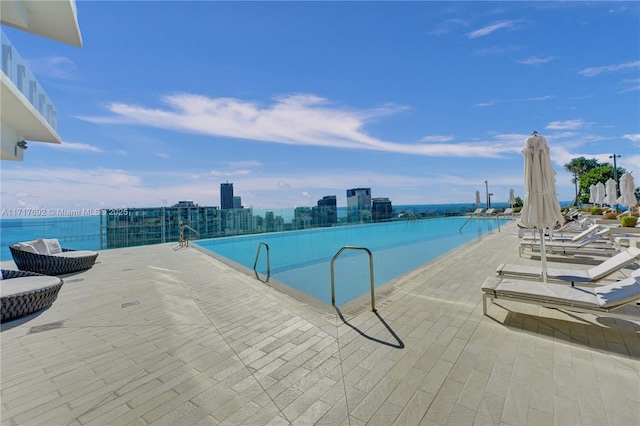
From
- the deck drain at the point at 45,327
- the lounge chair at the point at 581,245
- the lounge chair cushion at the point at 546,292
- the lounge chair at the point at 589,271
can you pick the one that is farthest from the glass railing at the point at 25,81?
the lounge chair at the point at 581,245

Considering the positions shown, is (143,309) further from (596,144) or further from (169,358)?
(596,144)

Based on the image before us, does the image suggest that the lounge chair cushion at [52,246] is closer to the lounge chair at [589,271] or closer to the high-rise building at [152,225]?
the high-rise building at [152,225]

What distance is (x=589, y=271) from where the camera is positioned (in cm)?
370

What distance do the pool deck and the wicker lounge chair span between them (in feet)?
0.73

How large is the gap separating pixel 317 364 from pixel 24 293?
387 centimetres

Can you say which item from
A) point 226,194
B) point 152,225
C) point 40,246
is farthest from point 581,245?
point 226,194

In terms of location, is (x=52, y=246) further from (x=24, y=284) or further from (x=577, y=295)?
(x=577, y=295)

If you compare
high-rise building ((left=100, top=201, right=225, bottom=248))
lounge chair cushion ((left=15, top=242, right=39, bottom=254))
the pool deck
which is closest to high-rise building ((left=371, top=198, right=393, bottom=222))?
high-rise building ((left=100, top=201, right=225, bottom=248))

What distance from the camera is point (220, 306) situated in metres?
3.77

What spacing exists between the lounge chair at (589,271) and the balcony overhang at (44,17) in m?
9.36

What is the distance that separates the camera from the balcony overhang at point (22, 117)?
15.7 ft

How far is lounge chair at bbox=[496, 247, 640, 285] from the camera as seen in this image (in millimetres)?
3213

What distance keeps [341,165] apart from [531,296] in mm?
23593

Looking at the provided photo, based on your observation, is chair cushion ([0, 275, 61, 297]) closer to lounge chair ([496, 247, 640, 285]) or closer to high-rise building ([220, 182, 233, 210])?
lounge chair ([496, 247, 640, 285])
